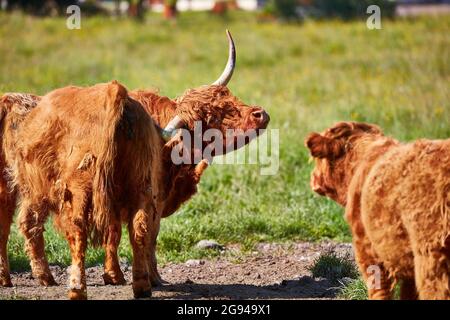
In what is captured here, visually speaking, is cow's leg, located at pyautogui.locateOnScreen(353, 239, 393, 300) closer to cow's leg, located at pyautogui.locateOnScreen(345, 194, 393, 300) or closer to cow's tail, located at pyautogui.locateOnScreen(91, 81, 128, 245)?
cow's leg, located at pyautogui.locateOnScreen(345, 194, 393, 300)

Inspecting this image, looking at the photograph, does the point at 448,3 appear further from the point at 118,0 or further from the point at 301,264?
the point at 301,264

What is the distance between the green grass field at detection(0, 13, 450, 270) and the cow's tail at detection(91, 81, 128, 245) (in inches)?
93.4

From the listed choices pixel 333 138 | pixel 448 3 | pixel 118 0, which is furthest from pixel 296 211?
pixel 448 3

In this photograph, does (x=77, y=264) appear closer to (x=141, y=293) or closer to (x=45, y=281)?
(x=141, y=293)

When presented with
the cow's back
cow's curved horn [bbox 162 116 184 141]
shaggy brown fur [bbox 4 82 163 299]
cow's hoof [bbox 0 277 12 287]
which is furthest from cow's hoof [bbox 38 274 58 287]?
the cow's back

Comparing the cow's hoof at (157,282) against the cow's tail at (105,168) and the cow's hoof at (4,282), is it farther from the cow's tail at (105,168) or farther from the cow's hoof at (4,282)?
the cow's tail at (105,168)

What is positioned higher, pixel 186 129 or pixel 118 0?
pixel 118 0

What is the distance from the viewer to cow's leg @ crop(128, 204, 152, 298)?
6910mm

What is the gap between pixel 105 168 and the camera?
677 centimetres

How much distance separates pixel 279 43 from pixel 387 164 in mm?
19895

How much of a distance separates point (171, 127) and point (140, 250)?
139cm

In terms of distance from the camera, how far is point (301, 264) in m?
9.03

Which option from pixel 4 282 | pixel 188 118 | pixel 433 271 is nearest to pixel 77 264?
pixel 4 282
